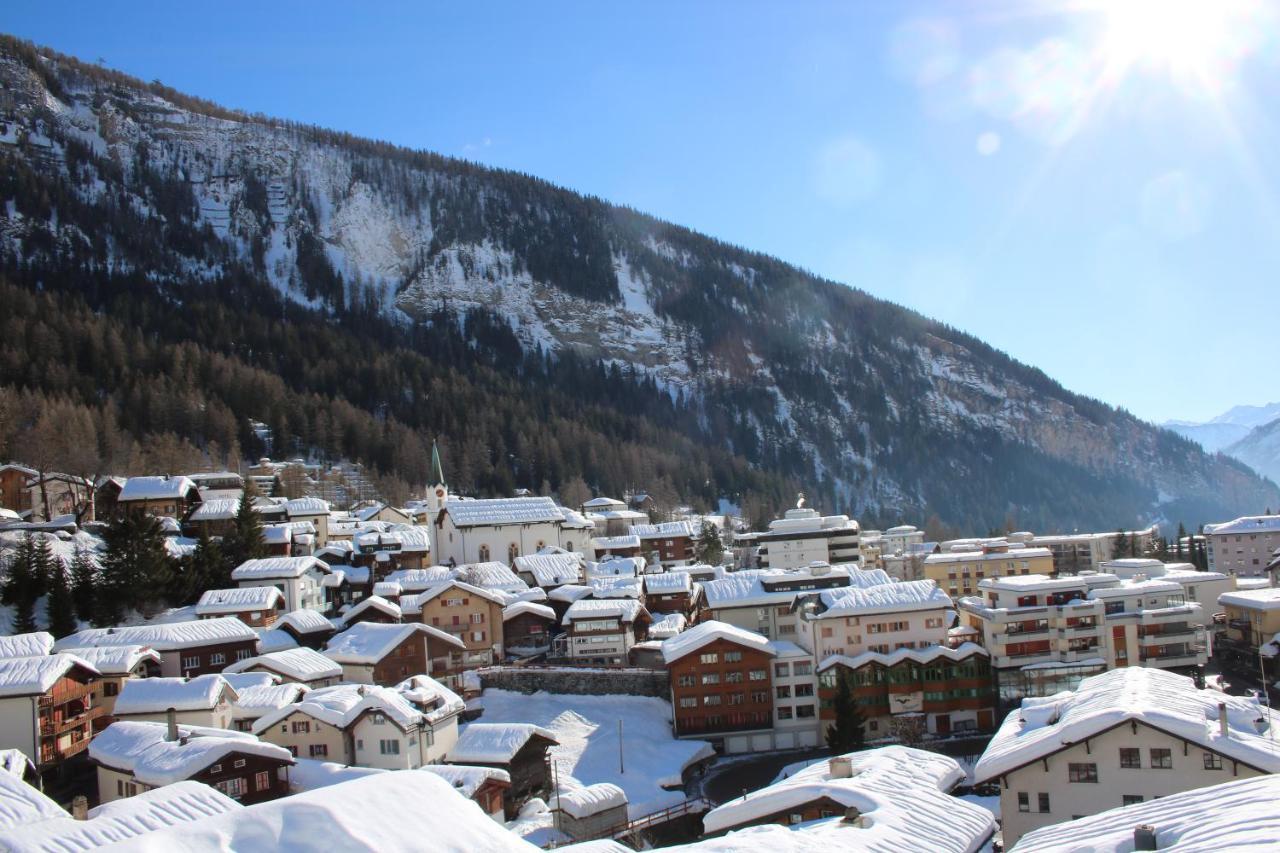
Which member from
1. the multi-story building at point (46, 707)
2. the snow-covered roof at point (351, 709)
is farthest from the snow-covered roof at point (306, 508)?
the snow-covered roof at point (351, 709)

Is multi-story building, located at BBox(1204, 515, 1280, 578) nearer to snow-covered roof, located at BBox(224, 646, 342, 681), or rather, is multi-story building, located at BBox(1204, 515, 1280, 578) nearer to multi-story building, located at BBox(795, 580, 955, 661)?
multi-story building, located at BBox(795, 580, 955, 661)

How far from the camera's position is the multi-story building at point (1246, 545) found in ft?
249

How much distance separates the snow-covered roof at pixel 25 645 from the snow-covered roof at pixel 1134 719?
34.7 m

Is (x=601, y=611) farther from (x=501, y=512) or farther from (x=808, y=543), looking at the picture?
(x=808, y=543)

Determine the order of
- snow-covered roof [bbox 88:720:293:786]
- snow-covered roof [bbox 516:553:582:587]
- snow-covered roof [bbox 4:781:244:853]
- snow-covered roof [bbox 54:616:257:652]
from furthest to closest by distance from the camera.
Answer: snow-covered roof [bbox 516:553:582:587]
snow-covered roof [bbox 54:616:257:652]
snow-covered roof [bbox 88:720:293:786]
snow-covered roof [bbox 4:781:244:853]

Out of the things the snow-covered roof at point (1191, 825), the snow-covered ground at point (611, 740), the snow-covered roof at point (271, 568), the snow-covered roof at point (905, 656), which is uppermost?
the snow-covered roof at point (271, 568)

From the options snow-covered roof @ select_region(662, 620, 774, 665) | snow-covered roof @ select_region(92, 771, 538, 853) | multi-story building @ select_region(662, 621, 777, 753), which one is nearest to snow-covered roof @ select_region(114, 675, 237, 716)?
snow-covered roof @ select_region(662, 620, 774, 665)

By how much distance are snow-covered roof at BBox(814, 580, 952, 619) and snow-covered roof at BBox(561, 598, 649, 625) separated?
1079 cm

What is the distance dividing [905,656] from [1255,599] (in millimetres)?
21639

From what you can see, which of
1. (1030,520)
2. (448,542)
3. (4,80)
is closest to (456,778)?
(448,542)

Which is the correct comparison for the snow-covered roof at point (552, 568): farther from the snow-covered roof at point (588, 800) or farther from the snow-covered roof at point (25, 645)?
the snow-covered roof at point (25, 645)

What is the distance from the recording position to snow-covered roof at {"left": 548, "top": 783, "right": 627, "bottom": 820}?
1214 inches

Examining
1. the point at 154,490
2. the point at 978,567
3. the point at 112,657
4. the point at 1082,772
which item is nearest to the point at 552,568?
the point at 154,490

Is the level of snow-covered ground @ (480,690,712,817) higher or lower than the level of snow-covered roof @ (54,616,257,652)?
lower
